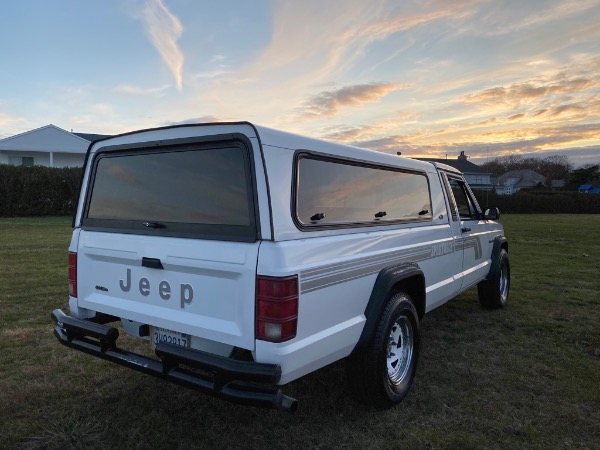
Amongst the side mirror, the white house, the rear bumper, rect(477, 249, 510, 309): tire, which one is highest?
the white house

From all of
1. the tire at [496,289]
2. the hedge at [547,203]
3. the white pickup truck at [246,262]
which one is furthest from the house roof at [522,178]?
the white pickup truck at [246,262]

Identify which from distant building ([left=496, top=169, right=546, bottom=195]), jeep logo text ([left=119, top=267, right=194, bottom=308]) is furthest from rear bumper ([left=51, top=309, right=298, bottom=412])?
distant building ([left=496, top=169, right=546, bottom=195])

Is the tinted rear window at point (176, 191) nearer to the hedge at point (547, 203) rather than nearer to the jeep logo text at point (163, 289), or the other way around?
the jeep logo text at point (163, 289)

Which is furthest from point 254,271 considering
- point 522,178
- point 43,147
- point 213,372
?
point 522,178

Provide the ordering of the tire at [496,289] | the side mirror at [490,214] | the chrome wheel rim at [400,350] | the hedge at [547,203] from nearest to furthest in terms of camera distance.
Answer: the chrome wheel rim at [400,350]
the side mirror at [490,214]
the tire at [496,289]
the hedge at [547,203]

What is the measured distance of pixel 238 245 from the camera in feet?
8.31

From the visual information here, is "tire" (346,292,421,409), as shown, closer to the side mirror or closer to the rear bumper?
the rear bumper

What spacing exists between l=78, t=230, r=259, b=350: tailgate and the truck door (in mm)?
3176

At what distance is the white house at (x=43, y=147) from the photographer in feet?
118

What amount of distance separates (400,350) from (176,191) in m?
2.26

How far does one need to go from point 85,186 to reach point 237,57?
5435 millimetres

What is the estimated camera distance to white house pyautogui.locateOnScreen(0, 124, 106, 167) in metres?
36.0

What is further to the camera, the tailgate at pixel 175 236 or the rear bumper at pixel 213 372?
the tailgate at pixel 175 236

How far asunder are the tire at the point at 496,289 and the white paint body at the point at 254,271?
320cm
